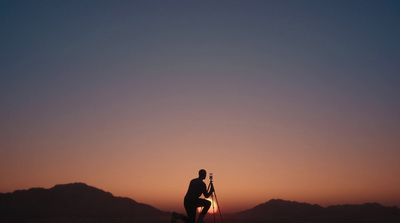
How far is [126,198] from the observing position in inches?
3049

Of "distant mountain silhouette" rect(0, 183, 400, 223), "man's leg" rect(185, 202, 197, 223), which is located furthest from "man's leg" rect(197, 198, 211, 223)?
"distant mountain silhouette" rect(0, 183, 400, 223)

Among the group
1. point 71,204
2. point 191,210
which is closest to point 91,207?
point 71,204

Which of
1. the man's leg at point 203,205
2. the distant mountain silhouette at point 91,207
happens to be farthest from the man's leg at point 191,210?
the distant mountain silhouette at point 91,207

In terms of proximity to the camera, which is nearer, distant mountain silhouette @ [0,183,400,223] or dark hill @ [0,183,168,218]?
distant mountain silhouette @ [0,183,400,223]

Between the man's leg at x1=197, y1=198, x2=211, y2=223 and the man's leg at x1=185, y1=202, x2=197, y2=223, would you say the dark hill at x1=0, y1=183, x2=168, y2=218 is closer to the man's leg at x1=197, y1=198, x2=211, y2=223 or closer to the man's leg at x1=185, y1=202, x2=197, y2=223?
the man's leg at x1=185, y1=202, x2=197, y2=223

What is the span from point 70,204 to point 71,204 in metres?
0.23

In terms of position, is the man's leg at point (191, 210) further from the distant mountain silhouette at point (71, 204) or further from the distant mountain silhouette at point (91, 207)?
the distant mountain silhouette at point (71, 204)

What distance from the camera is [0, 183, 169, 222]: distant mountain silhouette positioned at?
60.1 m

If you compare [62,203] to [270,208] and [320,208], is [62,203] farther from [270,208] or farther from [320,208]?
[320,208]

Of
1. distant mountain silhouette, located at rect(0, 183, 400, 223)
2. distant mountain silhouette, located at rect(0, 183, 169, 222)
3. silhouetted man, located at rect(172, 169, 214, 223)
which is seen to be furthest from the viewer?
distant mountain silhouette, located at rect(0, 183, 169, 222)

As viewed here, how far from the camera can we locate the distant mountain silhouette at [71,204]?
197 ft

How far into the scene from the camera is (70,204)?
6625 centimetres

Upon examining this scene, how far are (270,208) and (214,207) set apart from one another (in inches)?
2891

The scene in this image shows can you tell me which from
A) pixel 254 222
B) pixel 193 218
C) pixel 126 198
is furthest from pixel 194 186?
pixel 126 198
